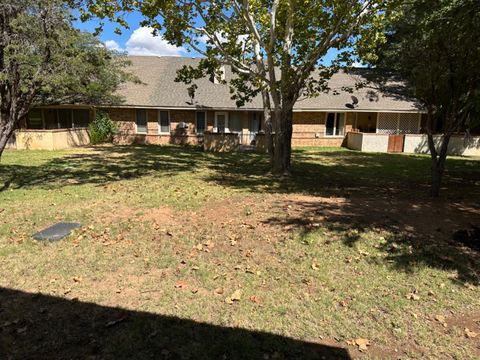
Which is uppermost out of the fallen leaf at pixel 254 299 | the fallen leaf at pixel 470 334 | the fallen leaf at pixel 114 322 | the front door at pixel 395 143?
the front door at pixel 395 143

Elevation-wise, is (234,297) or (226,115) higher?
(226,115)

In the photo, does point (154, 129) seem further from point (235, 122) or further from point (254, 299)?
point (254, 299)

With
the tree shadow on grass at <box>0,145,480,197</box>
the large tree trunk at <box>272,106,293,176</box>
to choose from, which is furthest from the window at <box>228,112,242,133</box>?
the large tree trunk at <box>272,106,293,176</box>

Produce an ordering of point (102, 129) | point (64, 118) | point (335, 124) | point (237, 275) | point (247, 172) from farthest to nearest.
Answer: point (335, 124), point (64, 118), point (102, 129), point (247, 172), point (237, 275)

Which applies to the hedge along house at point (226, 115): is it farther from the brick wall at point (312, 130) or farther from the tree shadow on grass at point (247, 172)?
the tree shadow on grass at point (247, 172)

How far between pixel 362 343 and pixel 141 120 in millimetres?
23137

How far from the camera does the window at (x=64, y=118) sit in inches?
965

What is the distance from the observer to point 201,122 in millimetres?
24469

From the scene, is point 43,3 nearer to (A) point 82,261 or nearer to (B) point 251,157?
(A) point 82,261

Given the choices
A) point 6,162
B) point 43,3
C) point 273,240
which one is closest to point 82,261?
point 273,240

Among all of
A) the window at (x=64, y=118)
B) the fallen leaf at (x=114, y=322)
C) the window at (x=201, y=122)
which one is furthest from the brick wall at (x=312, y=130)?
the fallen leaf at (x=114, y=322)

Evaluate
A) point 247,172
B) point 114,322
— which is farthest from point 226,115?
point 114,322

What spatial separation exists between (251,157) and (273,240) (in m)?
12.7

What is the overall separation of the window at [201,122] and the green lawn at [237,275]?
14.9 m
